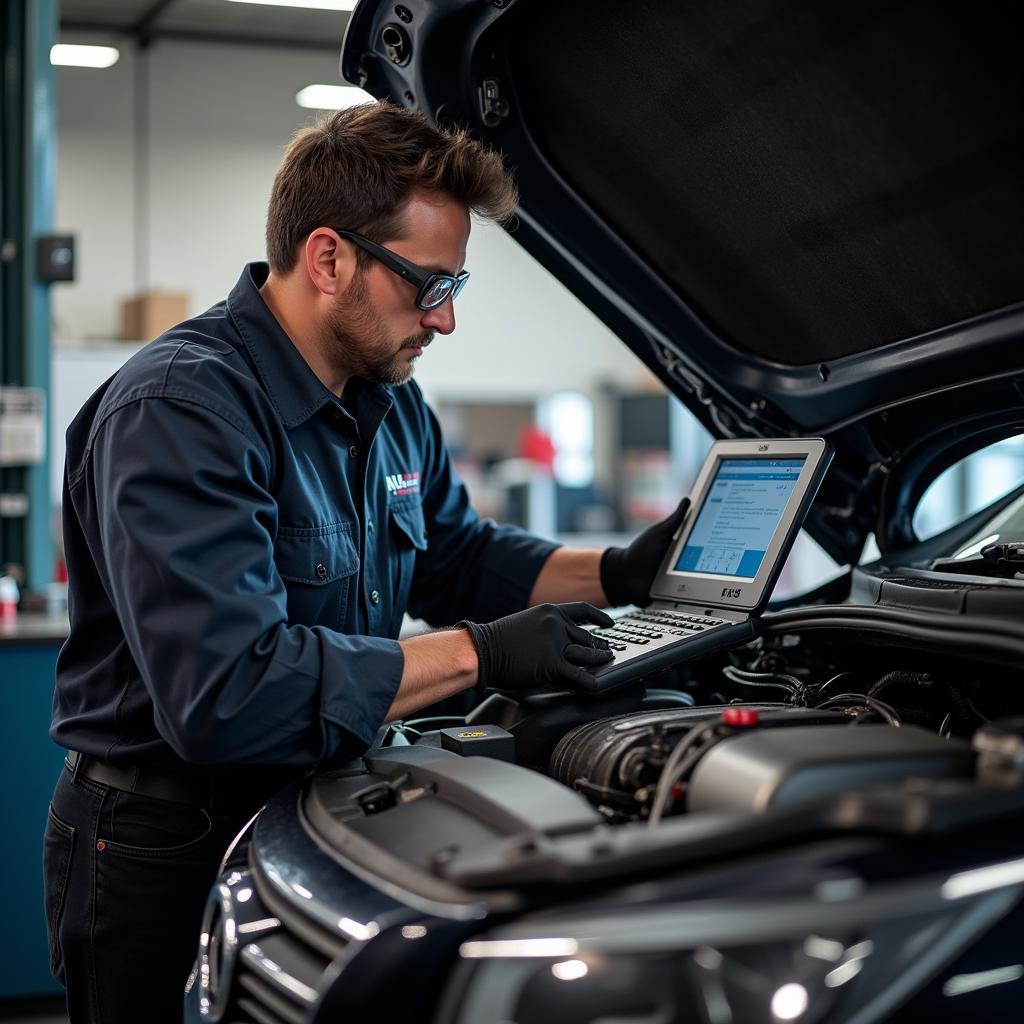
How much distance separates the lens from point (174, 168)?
8.43 m

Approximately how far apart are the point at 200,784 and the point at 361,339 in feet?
1.81

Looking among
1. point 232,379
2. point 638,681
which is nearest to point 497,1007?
point 638,681

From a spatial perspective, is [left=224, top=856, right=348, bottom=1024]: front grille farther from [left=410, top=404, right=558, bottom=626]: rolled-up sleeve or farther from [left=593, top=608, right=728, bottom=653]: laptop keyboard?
[left=410, top=404, right=558, bottom=626]: rolled-up sleeve

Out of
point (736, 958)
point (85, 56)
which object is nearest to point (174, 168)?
point (85, 56)

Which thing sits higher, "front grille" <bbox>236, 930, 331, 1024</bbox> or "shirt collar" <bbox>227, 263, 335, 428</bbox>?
"shirt collar" <bbox>227, 263, 335, 428</bbox>

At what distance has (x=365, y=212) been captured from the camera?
4.74 feet

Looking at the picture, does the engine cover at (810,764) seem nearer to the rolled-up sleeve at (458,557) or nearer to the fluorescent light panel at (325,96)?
the rolled-up sleeve at (458,557)

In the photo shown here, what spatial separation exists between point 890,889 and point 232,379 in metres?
0.89

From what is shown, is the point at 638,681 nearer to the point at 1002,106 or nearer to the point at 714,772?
the point at 714,772

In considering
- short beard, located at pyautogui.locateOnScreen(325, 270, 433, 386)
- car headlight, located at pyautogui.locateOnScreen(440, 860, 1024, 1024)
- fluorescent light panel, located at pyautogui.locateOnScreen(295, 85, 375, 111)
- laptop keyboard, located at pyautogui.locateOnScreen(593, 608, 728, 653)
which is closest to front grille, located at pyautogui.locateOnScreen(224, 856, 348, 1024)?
car headlight, located at pyautogui.locateOnScreen(440, 860, 1024, 1024)

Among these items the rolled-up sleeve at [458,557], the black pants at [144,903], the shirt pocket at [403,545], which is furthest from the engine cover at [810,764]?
the rolled-up sleeve at [458,557]

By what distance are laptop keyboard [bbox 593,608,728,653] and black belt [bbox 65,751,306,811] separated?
405 millimetres

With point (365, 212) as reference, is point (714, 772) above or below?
below

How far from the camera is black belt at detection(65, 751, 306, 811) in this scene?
1376mm
